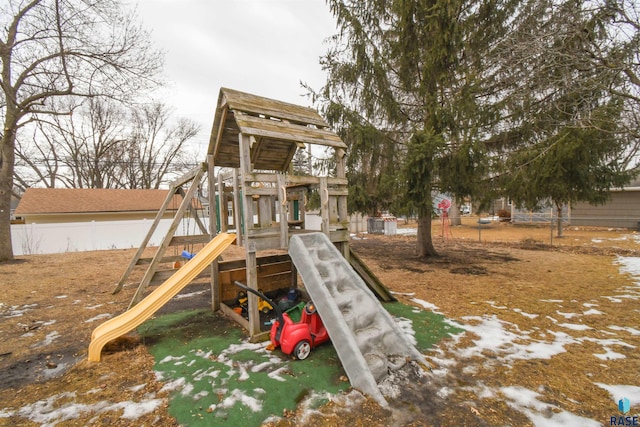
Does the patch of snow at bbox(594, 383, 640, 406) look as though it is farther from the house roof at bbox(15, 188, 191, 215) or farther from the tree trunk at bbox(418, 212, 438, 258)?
the house roof at bbox(15, 188, 191, 215)

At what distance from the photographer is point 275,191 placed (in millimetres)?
4148

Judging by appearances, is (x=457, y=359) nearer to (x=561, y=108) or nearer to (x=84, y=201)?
(x=561, y=108)

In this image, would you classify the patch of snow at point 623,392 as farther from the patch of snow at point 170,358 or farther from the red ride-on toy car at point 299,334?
the patch of snow at point 170,358

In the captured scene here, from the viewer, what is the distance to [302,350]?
331cm

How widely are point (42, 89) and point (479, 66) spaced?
14743 millimetres

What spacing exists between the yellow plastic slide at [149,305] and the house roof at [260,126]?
1710 millimetres

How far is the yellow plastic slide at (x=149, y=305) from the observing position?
3.44 m

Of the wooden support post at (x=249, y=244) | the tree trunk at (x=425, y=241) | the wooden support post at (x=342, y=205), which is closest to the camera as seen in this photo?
the wooden support post at (x=249, y=244)

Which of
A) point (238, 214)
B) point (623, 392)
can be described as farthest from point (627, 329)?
point (238, 214)

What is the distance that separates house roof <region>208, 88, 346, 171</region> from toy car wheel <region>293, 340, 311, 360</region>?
9.12 ft

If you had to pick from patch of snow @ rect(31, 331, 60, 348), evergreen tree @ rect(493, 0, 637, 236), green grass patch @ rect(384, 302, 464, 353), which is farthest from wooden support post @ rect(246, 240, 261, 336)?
evergreen tree @ rect(493, 0, 637, 236)

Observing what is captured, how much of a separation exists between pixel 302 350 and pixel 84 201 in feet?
73.9

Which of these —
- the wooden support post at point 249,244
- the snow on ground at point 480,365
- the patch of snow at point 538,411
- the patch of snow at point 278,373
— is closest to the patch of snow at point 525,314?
the snow on ground at point 480,365

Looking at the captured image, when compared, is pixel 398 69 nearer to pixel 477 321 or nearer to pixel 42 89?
pixel 477 321
